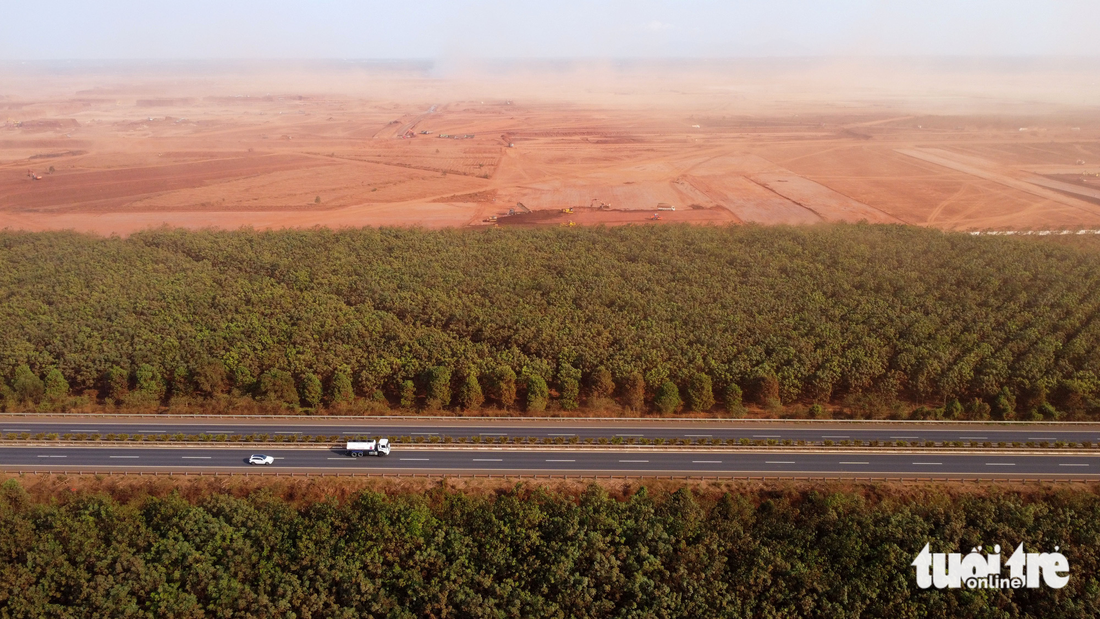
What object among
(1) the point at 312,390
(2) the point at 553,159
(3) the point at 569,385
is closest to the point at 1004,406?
(3) the point at 569,385

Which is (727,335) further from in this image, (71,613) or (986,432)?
(71,613)

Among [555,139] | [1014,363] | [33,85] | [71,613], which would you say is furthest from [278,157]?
[33,85]

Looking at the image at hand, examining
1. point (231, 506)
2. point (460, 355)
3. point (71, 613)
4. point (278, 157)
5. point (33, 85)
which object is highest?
point (33, 85)

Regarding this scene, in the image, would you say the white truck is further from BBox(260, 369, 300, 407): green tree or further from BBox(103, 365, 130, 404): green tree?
BBox(103, 365, 130, 404): green tree

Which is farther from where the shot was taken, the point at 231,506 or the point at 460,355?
the point at 460,355

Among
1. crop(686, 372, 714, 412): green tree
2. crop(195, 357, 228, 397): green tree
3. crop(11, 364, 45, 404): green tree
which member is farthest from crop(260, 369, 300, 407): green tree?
crop(686, 372, 714, 412): green tree
